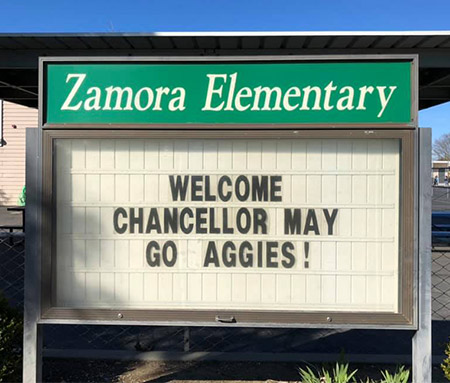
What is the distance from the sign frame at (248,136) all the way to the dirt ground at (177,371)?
Answer: 1024 mm

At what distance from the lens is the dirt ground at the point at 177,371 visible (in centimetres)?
372

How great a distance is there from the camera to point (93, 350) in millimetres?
4316

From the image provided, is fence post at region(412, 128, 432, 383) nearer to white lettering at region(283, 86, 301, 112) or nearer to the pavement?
white lettering at region(283, 86, 301, 112)

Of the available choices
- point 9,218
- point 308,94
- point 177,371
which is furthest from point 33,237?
point 9,218

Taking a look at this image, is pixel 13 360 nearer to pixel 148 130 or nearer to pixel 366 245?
pixel 148 130

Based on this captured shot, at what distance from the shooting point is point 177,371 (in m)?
3.89

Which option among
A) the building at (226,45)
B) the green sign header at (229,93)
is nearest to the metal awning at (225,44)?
the building at (226,45)

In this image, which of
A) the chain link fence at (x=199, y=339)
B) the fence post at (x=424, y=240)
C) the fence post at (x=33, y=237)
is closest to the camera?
the fence post at (x=424, y=240)

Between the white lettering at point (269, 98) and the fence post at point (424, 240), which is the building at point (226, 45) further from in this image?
the fence post at point (424, 240)

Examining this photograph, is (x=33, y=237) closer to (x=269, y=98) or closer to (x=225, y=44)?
(x=269, y=98)

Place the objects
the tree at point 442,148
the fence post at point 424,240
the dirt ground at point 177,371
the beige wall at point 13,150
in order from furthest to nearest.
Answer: the tree at point 442,148 < the beige wall at point 13,150 < the dirt ground at point 177,371 < the fence post at point 424,240

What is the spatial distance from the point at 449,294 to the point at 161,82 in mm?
6623

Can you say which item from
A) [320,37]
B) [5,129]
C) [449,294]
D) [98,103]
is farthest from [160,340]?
[5,129]

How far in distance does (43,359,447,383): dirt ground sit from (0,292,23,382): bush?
0.52 meters
